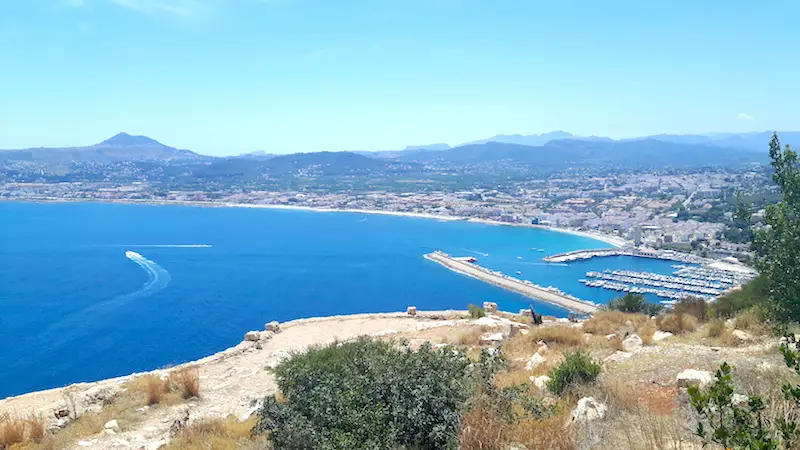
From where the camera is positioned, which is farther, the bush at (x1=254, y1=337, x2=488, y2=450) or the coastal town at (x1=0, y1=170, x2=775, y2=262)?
the coastal town at (x1=0, y1=170, x2=775, y2=262)

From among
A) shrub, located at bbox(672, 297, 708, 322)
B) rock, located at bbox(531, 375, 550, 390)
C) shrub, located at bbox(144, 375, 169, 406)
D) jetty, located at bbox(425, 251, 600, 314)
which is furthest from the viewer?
jetty, located at bbox(425, 251, 600, 314)

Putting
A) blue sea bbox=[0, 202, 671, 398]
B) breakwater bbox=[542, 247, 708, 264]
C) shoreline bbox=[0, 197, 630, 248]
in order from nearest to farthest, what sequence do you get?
blue sea bbox=[0, 202, 671, 398]
breakwater bbox=[542, 247, 708, 264]
shoreline bbox=[0, 197, 630, 248]

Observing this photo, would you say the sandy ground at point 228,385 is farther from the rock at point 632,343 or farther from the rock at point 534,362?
the rock at point 632,343

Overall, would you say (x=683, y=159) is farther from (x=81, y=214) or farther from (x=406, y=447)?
(x=406, y=447)

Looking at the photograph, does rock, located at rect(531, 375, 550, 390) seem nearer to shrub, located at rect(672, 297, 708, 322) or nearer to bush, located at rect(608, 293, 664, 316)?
shrub, located at rect(672, 297, 708, 322)

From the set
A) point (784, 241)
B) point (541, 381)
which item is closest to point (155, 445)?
point (541, 381)

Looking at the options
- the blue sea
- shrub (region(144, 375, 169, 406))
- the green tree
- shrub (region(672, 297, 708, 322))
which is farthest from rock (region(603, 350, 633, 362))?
the blue sea

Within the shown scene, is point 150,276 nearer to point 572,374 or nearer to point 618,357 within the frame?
point 618,357
